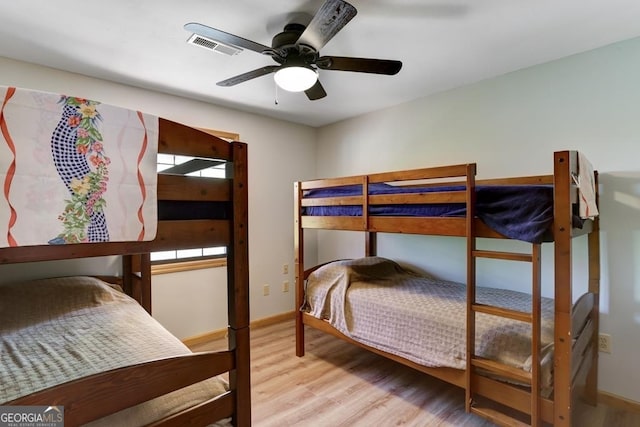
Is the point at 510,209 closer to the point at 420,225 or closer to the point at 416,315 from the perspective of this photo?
the point at 420,225

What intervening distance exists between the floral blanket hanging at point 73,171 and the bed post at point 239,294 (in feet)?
0.94

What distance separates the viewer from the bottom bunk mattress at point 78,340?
1.07 m

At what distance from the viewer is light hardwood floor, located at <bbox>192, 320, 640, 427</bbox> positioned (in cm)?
190

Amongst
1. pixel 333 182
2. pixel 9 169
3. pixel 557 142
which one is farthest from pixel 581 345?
pixel 9 169

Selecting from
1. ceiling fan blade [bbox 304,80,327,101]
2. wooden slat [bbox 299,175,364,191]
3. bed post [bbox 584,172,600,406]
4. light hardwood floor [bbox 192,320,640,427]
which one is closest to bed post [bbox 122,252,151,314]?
light hardwood floor [bbox 192,320,640,427]

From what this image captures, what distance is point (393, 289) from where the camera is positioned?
2514 millimetres

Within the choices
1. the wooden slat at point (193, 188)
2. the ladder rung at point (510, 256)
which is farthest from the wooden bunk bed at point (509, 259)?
the wooden slat at point (193, 188)

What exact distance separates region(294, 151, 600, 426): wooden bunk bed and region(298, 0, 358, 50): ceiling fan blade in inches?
37.5

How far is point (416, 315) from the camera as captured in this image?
79.7 inches

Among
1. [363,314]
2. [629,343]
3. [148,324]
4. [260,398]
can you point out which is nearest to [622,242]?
[629,343]

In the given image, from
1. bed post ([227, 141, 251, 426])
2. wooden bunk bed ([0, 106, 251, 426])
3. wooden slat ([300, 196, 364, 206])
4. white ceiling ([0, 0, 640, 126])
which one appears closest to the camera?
wooden bunk bed ([0, 106, 251, 426])

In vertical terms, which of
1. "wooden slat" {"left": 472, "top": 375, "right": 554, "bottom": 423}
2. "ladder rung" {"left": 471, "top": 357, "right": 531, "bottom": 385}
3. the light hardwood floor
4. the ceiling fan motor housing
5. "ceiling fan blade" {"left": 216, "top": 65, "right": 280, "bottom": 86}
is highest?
the ceiling fan motor housing

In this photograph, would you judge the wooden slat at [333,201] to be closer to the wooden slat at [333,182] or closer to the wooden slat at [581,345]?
the wooden slat at [333,182]

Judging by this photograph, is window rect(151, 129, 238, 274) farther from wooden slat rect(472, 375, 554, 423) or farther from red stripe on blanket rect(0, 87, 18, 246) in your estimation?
wooden slat rect(472, 375, 554, 423)
